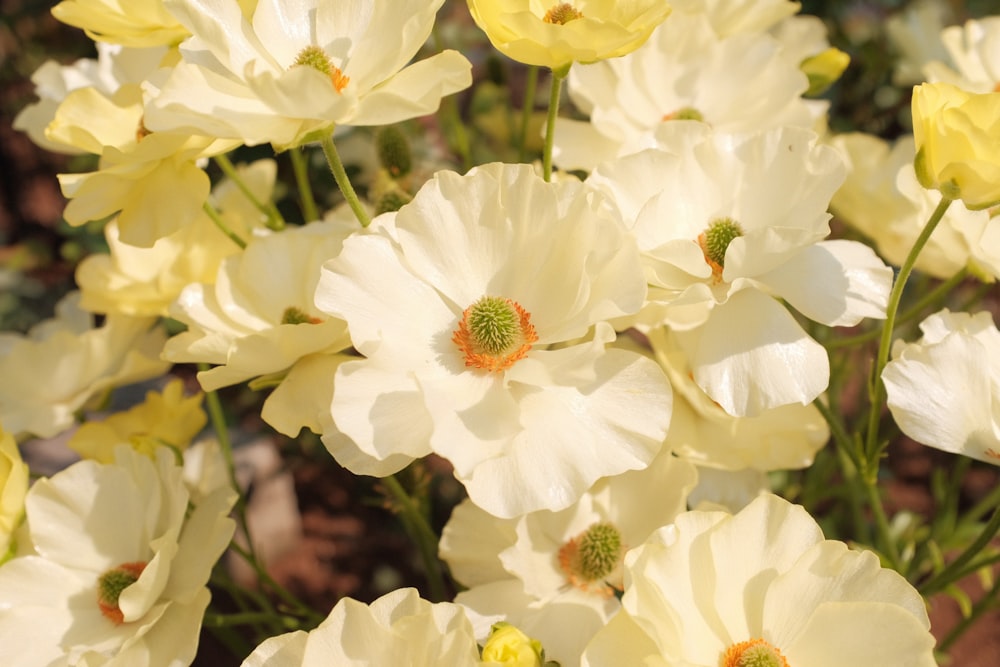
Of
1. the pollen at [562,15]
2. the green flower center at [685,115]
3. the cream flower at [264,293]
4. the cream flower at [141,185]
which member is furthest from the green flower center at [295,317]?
the green flower center at [685,115]

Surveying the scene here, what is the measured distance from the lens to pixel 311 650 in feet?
1.96

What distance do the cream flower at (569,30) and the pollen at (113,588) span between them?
54 centimetres

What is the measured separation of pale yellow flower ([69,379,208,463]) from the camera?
36.0 inches

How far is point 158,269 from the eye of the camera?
0.99 meters

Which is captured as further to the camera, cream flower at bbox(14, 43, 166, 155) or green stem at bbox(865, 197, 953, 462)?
cream flower at bbox(14, 43, 166, 155)

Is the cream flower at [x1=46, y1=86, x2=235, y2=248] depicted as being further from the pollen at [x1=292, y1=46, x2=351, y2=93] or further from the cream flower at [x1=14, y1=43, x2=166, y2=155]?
the cream flower at [x1=14, y1=43, x2=166, y2=155]

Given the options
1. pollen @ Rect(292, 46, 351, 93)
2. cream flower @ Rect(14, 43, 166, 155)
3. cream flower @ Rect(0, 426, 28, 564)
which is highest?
pollen @ Rect(292, 46, 351, 93)

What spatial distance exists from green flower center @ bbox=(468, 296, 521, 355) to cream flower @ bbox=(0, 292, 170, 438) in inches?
17.4

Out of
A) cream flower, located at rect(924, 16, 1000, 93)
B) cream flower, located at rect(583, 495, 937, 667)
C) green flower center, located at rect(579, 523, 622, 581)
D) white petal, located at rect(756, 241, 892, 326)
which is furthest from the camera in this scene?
cream flower, located at rect(924, 16, 1000, 93)

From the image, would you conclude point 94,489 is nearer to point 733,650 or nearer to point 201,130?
point 201,130

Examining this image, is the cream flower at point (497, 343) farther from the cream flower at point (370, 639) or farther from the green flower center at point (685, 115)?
the green flower center at point (685, 115)

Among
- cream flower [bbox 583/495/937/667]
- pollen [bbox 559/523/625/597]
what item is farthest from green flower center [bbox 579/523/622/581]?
cream flower [bbox 583/495/937/667]

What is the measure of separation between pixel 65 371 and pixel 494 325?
A: 1.86ft

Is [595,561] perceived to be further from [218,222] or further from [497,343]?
[218,222]
